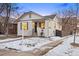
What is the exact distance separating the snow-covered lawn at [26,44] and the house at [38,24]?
0.20 ft

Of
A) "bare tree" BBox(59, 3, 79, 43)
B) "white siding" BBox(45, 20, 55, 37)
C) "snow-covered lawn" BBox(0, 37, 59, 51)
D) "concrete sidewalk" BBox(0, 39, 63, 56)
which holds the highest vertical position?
"bare tree" BBox(59, 3, 79, 43)

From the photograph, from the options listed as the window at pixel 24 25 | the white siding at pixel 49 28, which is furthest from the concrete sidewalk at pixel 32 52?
the window at pixel 24 25

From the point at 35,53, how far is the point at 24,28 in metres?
0.30

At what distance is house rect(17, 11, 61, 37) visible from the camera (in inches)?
108

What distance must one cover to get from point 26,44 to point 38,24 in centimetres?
26

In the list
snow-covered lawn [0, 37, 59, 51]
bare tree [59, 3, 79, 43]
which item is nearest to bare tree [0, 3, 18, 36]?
snow-covered lawn [0, 37, 59, 51]

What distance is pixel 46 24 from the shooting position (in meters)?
2.74

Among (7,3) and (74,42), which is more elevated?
(7,3)

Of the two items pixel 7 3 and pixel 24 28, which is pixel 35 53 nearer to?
pixel 24 28

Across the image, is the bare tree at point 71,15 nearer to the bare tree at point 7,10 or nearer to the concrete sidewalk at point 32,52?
the concrete sidewalk at point 32,52

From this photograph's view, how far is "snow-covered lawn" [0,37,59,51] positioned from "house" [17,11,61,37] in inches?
2.5

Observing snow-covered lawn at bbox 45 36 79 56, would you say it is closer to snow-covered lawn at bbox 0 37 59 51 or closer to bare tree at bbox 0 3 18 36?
snow-covered lawn at bbox 0 37 59 51

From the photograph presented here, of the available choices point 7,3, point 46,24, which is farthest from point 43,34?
point 7,3

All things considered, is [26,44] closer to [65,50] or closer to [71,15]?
[65,50]
